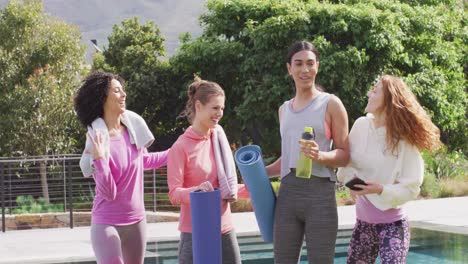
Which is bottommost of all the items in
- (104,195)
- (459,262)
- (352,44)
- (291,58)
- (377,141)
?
(459,262)

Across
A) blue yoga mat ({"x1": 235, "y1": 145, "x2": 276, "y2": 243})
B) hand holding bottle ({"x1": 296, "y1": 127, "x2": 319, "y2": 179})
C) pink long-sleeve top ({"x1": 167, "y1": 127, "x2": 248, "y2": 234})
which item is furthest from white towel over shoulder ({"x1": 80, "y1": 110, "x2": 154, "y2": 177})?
hand holding bottle ({"x1": 296, "y1": 127, "x2": 319, "y2": 179})

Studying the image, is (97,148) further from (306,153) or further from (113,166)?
(306,153)

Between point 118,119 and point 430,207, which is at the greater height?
point 118,119

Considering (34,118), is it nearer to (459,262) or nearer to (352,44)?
(352,44)

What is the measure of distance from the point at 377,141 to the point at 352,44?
39.7 ft

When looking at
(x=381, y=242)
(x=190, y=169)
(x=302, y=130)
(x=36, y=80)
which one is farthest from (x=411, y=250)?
(x=36, y=80)

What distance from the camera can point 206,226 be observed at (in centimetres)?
347

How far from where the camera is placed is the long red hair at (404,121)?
3.71 meters

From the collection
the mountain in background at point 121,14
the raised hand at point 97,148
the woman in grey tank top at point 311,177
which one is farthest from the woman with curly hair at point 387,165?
the mountain in background at point 121,14

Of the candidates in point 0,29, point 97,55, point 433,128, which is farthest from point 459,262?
point 97,55

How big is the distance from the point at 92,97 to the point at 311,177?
1191 millimetres

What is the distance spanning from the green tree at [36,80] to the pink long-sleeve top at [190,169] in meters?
13.6

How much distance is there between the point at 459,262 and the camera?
769 centimetres

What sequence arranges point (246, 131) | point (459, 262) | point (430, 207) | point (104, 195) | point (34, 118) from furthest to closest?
point (246, 131), point (34, 118), point (430, 207), point (459, 262), point (104, 195)
